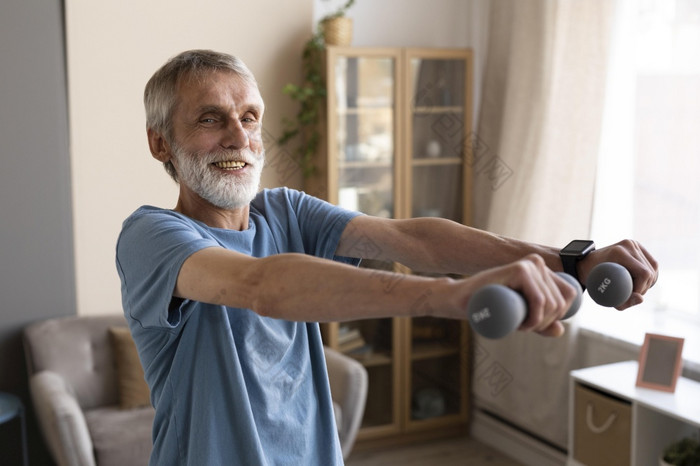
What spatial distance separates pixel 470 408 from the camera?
435 cm

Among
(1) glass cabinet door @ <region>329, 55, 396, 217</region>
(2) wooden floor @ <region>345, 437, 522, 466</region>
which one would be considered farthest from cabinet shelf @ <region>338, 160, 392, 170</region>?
(2) wooden floor @ <region>345, 437, 522, 466</region>

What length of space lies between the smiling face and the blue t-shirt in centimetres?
7

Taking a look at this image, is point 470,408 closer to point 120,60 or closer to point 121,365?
point 121,365

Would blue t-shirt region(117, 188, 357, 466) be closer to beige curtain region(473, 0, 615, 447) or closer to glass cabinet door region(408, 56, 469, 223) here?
beige curtain region(473, 0, 615, 447)

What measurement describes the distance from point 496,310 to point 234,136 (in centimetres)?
73

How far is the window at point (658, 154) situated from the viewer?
3.25 m

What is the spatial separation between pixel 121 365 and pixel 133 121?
44.3 inches

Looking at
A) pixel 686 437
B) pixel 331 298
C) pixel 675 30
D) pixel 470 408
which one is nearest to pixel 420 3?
pixel 675 30

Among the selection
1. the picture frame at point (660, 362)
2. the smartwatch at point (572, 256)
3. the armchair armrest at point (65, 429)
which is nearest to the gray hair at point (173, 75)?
the smartwatch at point (572, 256)

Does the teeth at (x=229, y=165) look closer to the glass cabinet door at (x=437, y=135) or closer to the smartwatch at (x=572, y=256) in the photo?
Result: the smartwatch at (x=572, y=256)

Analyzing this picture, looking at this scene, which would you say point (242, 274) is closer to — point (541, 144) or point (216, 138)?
point (216, 138)

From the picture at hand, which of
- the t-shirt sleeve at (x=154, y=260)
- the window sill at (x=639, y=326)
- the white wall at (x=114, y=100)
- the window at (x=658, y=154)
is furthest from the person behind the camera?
the white wall at (x=114, y=100)

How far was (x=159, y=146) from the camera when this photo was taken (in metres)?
1.53

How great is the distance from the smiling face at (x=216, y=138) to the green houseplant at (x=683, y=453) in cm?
201
